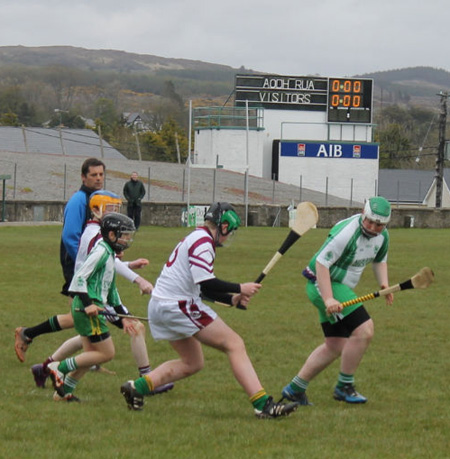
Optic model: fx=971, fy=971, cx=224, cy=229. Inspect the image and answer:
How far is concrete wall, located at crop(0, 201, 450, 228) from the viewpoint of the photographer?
3912 cm

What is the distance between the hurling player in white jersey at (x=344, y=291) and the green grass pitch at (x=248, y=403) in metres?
0.24

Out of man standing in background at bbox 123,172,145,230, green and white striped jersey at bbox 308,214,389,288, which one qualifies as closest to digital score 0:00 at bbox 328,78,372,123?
man standing in background at bbox 123,172,145,230

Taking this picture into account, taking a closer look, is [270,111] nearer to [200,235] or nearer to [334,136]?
[334,136]

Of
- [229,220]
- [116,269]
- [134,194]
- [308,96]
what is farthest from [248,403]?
[308,96]

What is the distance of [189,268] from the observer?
718cm

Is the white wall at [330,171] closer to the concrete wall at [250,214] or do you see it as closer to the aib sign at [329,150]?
the aib sign at [329,150]

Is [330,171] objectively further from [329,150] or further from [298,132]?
[298,132]

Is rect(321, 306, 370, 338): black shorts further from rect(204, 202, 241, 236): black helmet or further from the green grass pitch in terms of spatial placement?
rect(204, 202, 241, 236): black helmet

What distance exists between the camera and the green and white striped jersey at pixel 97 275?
755 centimetres

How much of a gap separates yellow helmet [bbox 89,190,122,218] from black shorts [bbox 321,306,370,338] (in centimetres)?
204

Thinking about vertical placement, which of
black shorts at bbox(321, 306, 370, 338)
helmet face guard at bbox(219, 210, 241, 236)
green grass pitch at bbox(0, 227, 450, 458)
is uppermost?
helmet face guard at bbox(219, 210, 241, 236)

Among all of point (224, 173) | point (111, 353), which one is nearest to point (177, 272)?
point (111, 353)

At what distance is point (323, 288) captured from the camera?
7832mm

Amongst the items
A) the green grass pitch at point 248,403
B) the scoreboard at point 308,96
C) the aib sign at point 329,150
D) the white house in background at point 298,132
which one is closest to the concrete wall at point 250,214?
the green grass pitch at point 248,403
